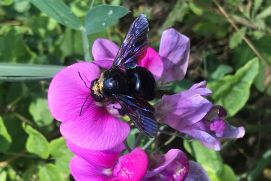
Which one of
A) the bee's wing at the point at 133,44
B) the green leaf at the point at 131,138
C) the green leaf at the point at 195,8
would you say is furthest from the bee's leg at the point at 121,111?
the green leaf at the point at 195,8

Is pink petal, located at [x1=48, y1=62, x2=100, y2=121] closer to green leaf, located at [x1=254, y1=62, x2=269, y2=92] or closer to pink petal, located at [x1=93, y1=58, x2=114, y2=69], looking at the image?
pink petal, located at [x1=93, y1=58, x2=114, y2=69]

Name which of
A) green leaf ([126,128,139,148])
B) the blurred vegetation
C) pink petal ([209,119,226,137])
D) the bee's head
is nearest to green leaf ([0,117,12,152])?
the blurred vegetation

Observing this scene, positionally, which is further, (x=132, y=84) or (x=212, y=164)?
(x=212, y=164)

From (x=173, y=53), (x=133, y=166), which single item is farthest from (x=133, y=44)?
(x=133, y=166)

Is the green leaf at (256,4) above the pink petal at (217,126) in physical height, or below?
above

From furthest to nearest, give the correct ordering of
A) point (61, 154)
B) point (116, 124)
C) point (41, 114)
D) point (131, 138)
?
point (41, 114) < point (61, 154) < point (131, 138) < point (116, 124)

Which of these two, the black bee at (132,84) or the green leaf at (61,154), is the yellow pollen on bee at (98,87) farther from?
the green leaf at (61,154)

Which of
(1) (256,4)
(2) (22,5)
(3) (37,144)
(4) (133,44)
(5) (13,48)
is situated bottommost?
(3) (37,144)

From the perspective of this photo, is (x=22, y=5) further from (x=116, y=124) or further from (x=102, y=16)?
(x=116, y=124)
